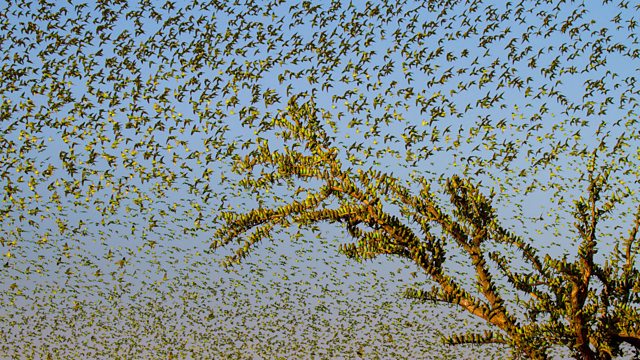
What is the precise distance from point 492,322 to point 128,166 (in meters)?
19.1

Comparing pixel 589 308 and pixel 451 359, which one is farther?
pixel 451 359

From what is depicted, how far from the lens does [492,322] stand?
286 inches

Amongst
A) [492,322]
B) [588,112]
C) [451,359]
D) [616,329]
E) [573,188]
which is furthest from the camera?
[451,359]

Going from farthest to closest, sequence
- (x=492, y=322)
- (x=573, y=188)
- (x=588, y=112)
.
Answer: (x=588, y=112) < (x=573, y=188) < (x=492, y=322)

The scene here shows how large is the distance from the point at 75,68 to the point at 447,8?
44.9ft

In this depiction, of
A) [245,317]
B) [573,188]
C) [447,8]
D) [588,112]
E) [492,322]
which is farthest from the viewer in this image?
[245,317]

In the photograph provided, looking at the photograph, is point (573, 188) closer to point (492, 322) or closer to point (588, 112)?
point (588, 112)

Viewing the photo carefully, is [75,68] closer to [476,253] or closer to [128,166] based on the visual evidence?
[128,166]

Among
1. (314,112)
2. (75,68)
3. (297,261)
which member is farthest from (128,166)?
(314,112)

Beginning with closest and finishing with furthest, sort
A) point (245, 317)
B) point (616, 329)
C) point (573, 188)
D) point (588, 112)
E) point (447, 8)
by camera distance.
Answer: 1. point (616, 329)
2. point (573, 188)
3. point (588, 112)
4. point (447, 8)
5. point (245, 317)

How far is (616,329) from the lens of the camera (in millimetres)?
7852

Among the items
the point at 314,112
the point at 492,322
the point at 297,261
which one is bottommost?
the point at 492,322

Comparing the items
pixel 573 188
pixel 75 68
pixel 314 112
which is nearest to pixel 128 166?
pixel 75 68

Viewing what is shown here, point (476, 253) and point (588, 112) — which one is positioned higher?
point (588, 112)
